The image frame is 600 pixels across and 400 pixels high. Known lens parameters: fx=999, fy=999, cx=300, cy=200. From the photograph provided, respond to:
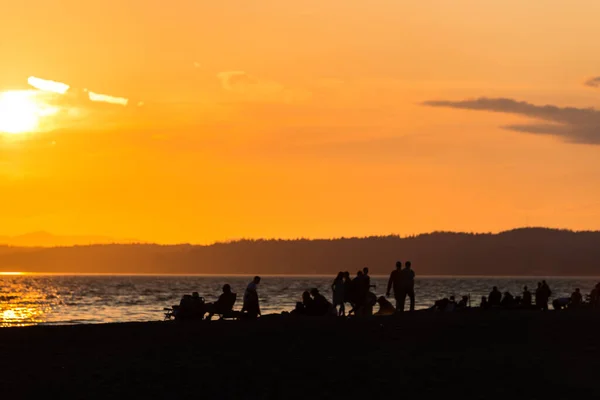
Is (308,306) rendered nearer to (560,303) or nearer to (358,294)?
(358,294)

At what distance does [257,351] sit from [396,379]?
4.97 m

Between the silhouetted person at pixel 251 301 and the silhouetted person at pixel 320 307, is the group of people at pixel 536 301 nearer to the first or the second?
the silhouetted person at pixel 320 307

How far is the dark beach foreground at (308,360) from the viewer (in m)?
18.6

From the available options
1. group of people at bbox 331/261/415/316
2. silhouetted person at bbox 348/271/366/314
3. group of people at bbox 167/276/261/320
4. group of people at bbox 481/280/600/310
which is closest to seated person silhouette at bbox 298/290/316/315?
group of people at bbox 331/261/415/316

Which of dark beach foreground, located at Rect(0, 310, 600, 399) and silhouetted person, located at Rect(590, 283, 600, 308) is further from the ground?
silhouetted person, located at Rect(590, 283, 600, 308)

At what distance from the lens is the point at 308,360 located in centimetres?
2195

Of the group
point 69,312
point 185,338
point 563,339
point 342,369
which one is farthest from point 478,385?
point 69,312

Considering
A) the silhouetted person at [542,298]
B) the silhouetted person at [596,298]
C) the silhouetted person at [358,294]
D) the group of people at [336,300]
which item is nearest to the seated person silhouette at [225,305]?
the group of people at [336,300]

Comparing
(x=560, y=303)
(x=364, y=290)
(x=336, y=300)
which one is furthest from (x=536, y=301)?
(x=336, y=300)

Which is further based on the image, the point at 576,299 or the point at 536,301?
the point at 576,299

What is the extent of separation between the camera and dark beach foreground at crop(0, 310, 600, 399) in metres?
18.6

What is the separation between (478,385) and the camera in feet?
62.1

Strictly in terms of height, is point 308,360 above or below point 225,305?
below

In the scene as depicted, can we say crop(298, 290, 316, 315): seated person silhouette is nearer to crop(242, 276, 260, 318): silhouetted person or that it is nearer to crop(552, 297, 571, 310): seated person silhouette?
crop(242, 276, 260, 318): silhouetted person
